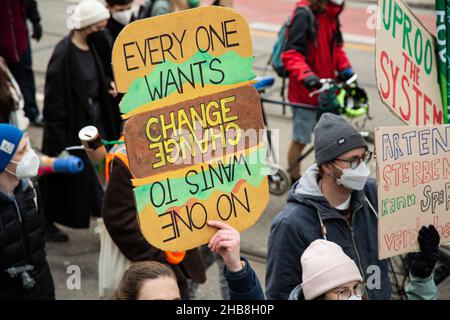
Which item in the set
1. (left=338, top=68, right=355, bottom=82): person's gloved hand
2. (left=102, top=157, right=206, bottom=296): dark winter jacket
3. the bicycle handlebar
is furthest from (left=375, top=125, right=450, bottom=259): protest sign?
(left=338, top=68, right=355, bottom=82): person's gloved hand

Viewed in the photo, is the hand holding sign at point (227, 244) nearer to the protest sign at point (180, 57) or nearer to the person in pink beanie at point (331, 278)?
the person in pink beanie at point (331, 278)

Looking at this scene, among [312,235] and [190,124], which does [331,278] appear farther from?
[190,124]

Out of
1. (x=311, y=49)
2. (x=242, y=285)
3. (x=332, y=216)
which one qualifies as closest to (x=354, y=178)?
(x=332, y=216)

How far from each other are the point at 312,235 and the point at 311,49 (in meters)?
3.20

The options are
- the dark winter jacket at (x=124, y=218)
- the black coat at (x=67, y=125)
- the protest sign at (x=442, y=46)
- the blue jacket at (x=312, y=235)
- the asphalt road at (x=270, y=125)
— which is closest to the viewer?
the blue jacket at (x=312, y=235)

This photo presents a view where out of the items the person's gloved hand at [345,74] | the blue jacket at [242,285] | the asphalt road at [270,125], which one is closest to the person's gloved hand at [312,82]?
the person's gloved hand at [345,74]

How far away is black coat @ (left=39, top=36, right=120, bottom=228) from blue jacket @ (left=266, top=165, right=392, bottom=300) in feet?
8.36

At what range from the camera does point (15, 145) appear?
407 cm

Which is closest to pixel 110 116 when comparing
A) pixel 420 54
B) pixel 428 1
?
pixel 420 54

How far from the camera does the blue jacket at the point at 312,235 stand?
3551 millimetres

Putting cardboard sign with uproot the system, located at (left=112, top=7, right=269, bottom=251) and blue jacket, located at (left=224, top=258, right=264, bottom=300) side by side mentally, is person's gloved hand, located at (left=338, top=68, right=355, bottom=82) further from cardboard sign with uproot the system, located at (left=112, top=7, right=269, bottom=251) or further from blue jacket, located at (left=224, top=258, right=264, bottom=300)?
blue jacket, located at (left=224, top=258, right=264, bottom=300)

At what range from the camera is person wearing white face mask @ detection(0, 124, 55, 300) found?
4.01 meters

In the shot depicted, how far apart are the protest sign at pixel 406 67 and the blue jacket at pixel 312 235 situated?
1.50 feet

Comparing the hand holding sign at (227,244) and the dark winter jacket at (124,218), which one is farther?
the dark winter jacket at (124,218)
